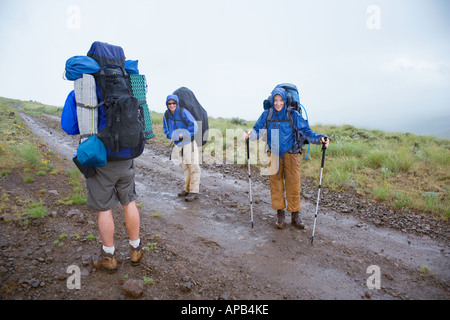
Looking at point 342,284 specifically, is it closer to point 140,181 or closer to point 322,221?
point 322,221

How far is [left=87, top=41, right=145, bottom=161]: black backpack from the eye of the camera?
9.91 feet

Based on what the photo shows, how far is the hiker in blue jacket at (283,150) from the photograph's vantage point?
4.79 metres

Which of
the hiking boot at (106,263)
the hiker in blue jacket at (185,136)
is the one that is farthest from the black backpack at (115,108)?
the hiker in blue jacket at (185,136)

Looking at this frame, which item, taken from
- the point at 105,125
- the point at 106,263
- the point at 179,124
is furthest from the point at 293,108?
the point at 106,263

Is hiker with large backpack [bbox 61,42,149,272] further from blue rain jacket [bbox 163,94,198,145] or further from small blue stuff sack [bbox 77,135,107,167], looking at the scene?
blue rain jacket [bbox 163,94,198,145]

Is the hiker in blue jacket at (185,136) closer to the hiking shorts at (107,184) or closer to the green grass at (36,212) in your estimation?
the hiking shorts at (107,184)

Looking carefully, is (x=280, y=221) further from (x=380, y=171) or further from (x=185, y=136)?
(x=380, y=171)

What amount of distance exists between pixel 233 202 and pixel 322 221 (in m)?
2.07

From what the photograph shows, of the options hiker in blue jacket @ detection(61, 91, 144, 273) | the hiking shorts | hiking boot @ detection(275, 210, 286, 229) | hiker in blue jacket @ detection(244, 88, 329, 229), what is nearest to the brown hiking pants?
hiker in blue jacket @ detection(244, 88, 329, 229)

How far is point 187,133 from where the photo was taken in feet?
20.0

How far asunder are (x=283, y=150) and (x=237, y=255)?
2057mm

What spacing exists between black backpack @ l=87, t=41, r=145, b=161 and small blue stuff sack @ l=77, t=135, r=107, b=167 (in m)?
0.09

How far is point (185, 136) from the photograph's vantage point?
20.1ft

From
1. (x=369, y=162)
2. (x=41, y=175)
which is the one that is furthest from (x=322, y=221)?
(x=41, y=175)
